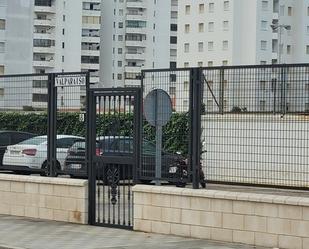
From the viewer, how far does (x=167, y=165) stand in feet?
41.9

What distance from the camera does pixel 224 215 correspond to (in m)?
11.8

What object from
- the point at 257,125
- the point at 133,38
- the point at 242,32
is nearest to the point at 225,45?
→ the point at 242,32

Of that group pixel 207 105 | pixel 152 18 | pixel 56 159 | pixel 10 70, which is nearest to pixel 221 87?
pixel 207 105

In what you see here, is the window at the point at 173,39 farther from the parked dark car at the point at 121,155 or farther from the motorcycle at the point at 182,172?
the motorcycle at the point at 182,172

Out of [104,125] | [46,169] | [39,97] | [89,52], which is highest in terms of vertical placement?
[89,52]

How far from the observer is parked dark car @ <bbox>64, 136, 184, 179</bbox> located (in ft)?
41.7

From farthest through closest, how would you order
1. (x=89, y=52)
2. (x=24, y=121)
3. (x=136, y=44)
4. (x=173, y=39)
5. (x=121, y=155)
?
(x=173, y=39), (x=136, y=44), (x=89, y=52), (x=24, y=121), (x=121, y=155)

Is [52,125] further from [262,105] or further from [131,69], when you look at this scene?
[131,69]

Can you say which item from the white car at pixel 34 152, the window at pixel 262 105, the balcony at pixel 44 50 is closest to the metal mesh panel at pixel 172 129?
the window at pixel 262 105

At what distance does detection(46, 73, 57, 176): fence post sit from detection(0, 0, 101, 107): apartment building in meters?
75.9

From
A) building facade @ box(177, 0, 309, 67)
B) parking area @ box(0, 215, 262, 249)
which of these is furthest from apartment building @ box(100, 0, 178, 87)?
parking area @ box(0, 215, 262, 249)

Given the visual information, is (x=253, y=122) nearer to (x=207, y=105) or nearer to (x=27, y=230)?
(x=207, y=105)

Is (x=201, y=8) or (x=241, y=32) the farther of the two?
(x=201, y=8)

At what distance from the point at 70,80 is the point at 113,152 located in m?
1.96
